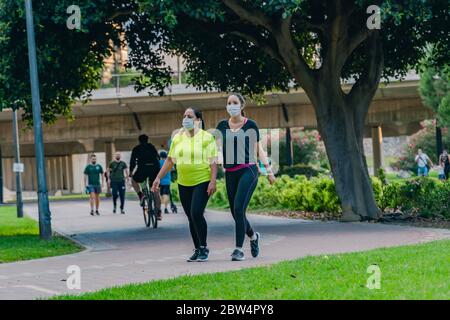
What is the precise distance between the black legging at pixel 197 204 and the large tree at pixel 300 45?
4.87 metres

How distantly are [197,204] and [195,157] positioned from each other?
1.83 ft

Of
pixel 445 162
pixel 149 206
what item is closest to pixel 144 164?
pixel 149 206

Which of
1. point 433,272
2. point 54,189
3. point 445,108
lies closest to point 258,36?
point 433,272

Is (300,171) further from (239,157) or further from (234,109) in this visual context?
(234,109)

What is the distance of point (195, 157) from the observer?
12078mm

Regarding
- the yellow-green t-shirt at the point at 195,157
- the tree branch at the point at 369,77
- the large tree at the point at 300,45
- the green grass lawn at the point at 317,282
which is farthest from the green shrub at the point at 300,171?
the green grass lawn at the point at 317,282

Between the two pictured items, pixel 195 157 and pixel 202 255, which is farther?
pixel 202 255

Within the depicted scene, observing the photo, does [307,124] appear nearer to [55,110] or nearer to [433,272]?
[55,110]

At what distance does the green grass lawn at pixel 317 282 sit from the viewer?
8242mm

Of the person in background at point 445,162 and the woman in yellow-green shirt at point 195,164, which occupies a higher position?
the woman in yellow-green shirt at point 195,164

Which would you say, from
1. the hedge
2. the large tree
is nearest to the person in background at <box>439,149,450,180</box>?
the hedge
